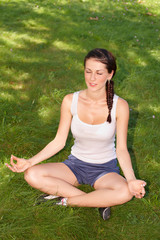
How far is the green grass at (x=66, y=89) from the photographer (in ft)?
11.5

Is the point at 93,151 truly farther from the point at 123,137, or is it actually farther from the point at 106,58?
the point at 106,58

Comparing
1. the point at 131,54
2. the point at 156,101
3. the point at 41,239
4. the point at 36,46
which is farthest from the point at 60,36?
the point at 41,239

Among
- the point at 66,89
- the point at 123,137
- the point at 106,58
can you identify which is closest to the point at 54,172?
the point at 123,137

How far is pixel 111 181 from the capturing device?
11.4 feet

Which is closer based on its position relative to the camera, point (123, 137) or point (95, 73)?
point (95, 73)

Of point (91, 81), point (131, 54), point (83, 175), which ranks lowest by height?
point (131, 54)

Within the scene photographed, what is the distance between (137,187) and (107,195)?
17.0 inches

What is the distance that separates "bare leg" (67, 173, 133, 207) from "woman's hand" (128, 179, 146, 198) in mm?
131

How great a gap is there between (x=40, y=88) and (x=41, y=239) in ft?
12.9

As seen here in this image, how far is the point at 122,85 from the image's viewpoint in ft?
22.6

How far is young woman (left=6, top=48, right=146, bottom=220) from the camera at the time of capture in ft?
11.1

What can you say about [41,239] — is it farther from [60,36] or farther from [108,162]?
[60,36]

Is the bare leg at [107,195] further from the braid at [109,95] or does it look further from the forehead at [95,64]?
the forehead at [95,64]

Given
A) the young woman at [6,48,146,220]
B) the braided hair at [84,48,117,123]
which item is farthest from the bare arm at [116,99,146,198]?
the braided hair at [84,48,117,123]
